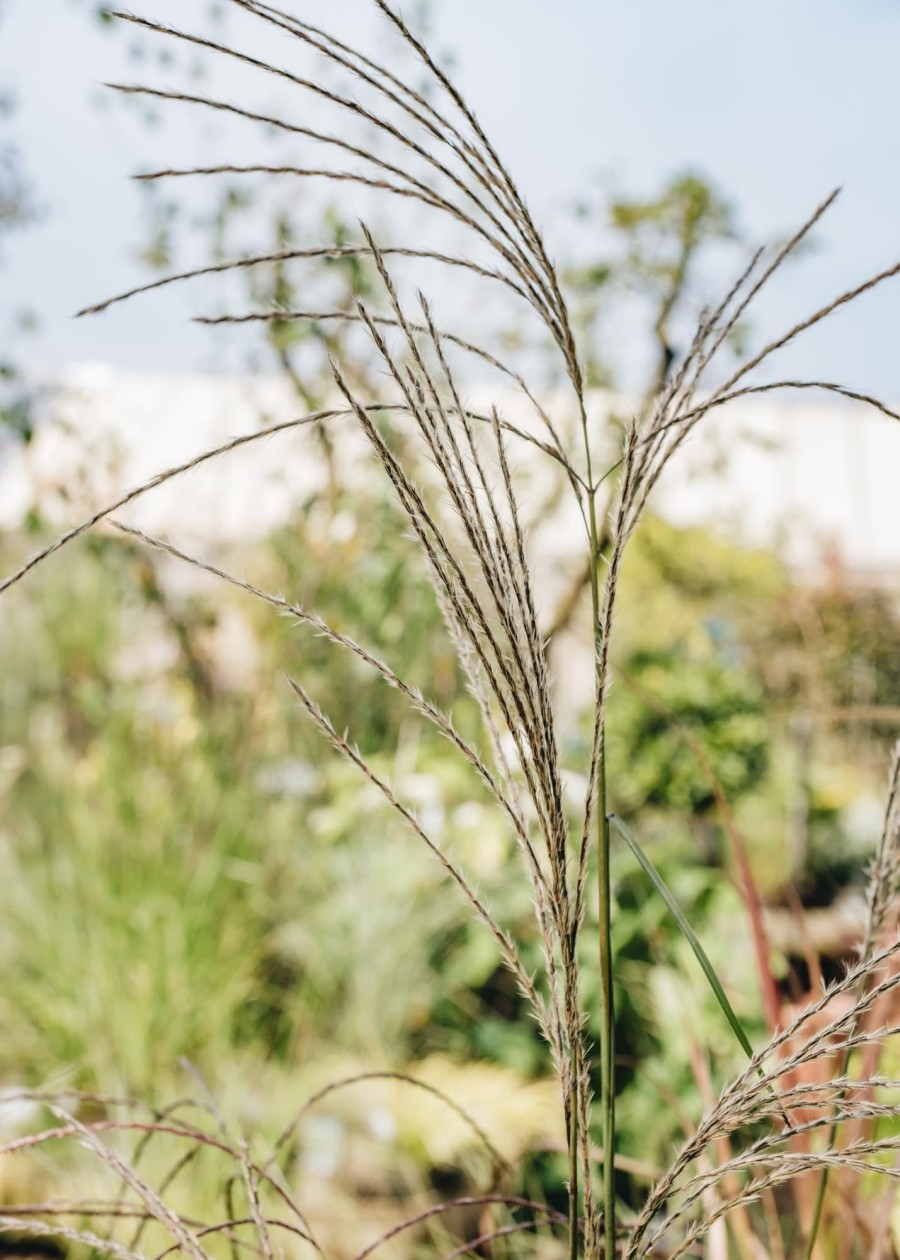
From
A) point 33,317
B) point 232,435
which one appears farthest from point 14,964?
point 232,435

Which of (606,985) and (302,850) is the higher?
(606,985)

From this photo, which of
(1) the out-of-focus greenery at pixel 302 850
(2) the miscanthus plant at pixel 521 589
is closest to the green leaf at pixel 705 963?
(2) the miscanthus plant at pixel 521 589

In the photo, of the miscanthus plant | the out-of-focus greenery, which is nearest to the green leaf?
the miscanthus plant

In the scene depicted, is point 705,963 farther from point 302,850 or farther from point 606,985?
point 302,850

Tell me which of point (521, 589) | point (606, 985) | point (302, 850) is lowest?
point (302, 850)

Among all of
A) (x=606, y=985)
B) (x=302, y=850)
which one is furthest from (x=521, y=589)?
(x=302, y=850)

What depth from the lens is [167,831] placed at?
9.60 ft

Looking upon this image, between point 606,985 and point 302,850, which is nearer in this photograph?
point 606,985

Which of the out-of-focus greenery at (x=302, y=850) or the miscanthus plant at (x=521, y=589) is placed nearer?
the miscanthus plant at (x=521, y=589)

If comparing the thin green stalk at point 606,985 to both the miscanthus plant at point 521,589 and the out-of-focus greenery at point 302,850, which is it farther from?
the out-of-focus greenery at point 302,850

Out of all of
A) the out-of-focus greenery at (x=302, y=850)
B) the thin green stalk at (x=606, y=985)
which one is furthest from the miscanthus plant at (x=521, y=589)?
the out-of-focus greenery at (x=302, y=850)

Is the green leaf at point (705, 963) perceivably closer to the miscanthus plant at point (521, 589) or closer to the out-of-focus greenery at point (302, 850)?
the miscanthus plant at point (521, 589)

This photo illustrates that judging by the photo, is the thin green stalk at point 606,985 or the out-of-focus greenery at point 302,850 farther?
the out-of-focus greenery at point 302,850

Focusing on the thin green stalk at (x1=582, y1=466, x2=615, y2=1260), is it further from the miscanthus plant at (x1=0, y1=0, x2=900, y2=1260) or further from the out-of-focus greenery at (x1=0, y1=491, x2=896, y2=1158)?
the out-of-focus greenery at (x1=0, y1=491, x2=896, y2=1158)
